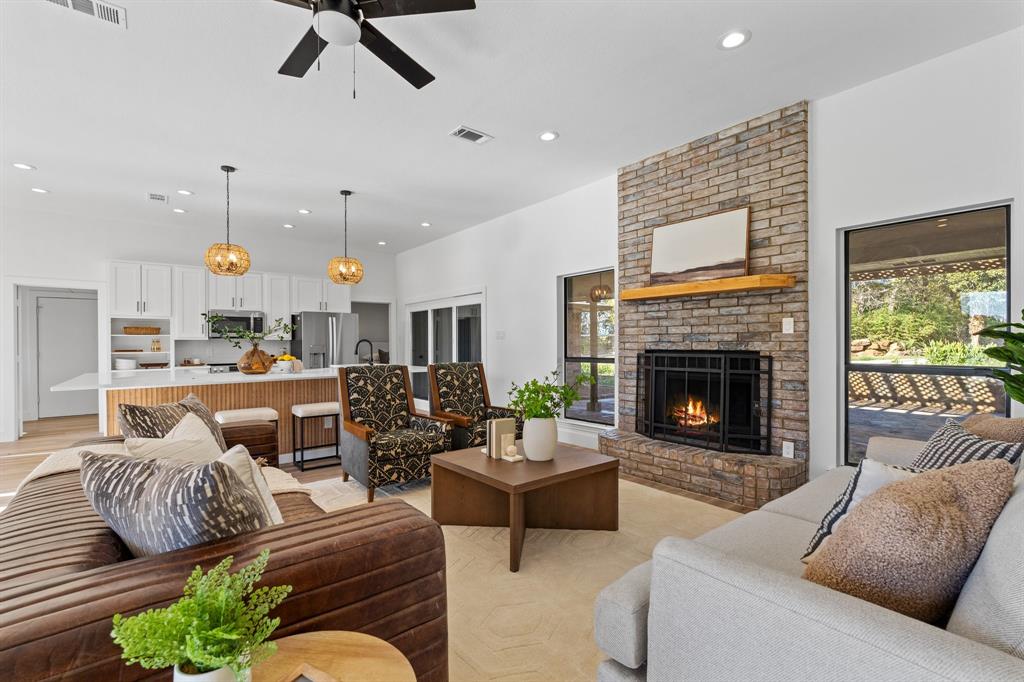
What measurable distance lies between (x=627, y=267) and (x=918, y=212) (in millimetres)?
2125

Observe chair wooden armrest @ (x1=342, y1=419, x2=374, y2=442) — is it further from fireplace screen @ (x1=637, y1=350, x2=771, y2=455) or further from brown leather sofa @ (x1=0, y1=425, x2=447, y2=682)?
fireplace screen @ (x1=637, y1=350, x2=771, y2=455)

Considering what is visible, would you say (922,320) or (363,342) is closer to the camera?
(922,320)

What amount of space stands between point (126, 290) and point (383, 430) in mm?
4614

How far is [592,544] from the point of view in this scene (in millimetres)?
2756

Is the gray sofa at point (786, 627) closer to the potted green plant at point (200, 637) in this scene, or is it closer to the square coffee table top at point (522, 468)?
the potted green plant at point (200, 637)

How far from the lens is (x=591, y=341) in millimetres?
5148

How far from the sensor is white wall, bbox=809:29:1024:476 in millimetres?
2607

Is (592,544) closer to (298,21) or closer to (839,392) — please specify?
(839,392)

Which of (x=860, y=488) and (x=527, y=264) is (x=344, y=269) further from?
(x=860, y=488)

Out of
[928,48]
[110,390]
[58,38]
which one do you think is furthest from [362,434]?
[928,48]

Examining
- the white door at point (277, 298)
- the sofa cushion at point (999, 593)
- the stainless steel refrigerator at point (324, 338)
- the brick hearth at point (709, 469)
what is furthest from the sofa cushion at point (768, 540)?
the white door at point (277, 298)

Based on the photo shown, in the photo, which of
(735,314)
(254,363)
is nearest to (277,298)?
(254,363)

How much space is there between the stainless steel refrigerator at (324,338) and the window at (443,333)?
3.23 ft

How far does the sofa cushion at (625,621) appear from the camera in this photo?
1.22m
